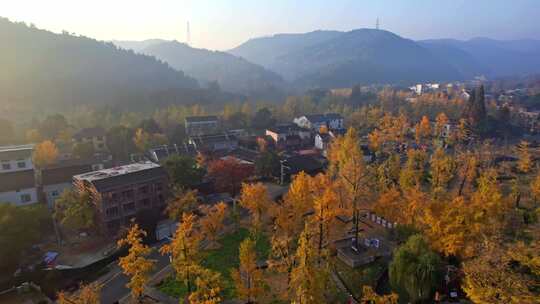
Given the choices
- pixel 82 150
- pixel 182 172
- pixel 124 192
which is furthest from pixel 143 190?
pixel 82 150

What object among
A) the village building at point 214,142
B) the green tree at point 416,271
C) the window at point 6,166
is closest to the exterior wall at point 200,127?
the village building at point 214,142

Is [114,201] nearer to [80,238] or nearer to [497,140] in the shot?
[80,238]

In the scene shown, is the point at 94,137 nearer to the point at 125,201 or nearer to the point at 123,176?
the point at 123,176

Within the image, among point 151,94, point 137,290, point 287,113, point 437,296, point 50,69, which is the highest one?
point 50,69

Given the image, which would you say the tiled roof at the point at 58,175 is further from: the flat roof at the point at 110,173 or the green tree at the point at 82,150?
the green tree at the point at 82,150

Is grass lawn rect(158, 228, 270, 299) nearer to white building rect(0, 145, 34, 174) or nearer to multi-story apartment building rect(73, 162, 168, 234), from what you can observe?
multi-story apartment building rect(73, 162, 168, 234)

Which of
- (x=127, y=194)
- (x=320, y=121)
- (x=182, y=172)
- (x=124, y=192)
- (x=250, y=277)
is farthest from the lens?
(x=320, y=121)

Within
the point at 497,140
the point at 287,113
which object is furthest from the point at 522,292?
the point at 287,113
